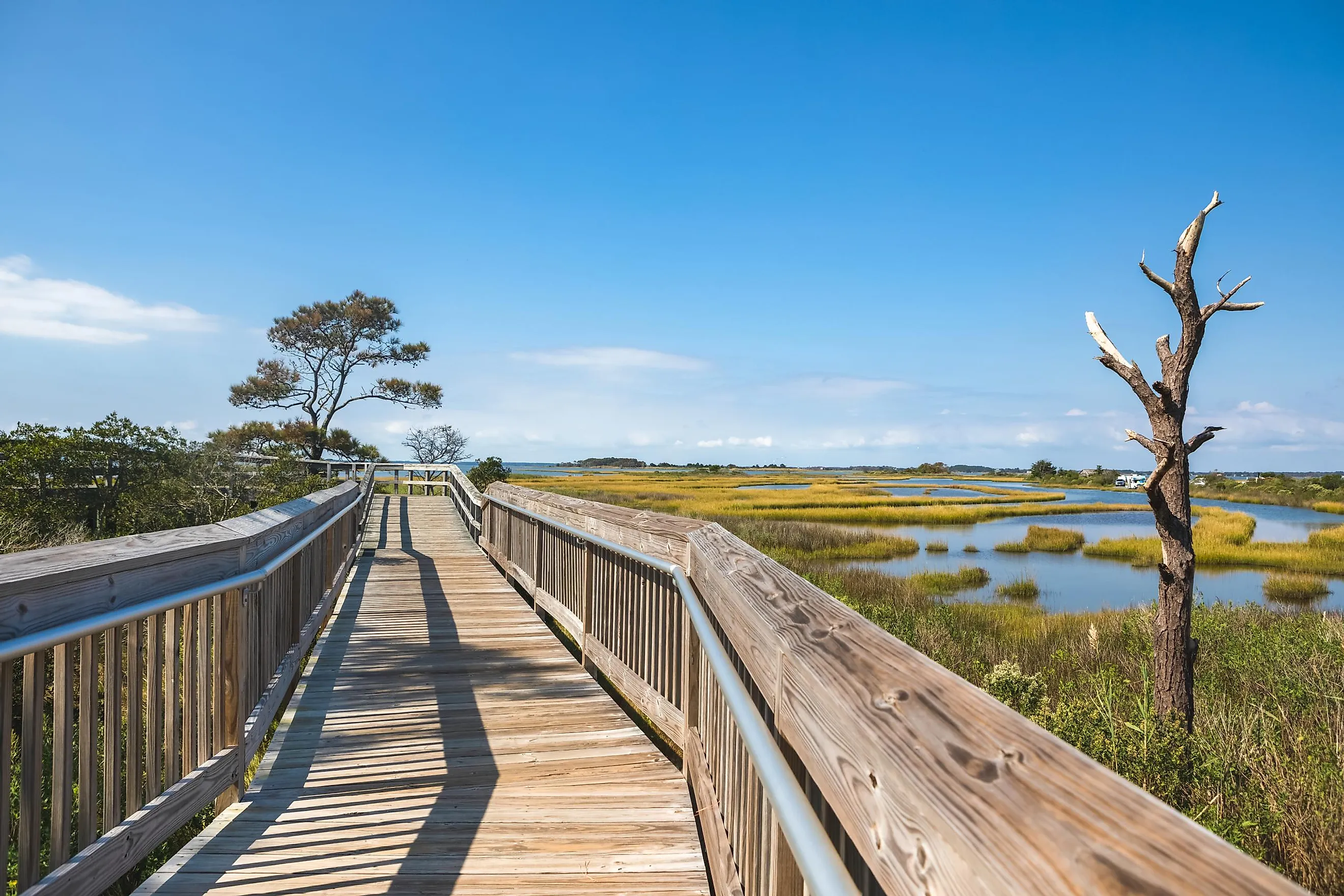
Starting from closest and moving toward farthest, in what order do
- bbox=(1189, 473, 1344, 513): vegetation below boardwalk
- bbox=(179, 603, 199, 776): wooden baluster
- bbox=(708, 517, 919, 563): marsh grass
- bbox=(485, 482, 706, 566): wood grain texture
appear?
bbox=(179, 603, 199, 776): wooden baluster
bbox=(485, 482, 706, 566): wood grain texture
bbox=(708, 517, 919, 563): marsh grass
bbox=(1189, 473, 1344, 513): vegetation below boardwalk

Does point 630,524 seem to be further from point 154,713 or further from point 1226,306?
point 1226,306

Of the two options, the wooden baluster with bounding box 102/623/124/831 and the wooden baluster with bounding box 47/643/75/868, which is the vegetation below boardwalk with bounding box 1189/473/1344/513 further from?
the wooden baluster with bounding box 47/643/75/868

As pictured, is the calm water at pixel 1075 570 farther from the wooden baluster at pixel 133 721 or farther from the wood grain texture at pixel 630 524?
the wooden baluster at pixel 133 721

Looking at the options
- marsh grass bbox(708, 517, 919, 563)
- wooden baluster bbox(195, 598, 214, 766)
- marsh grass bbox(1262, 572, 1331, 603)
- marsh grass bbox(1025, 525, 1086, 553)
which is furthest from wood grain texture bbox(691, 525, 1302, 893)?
marsh grass bbox(1025, 525, 1086, 553)

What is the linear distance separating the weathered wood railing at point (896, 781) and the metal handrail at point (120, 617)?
199cm

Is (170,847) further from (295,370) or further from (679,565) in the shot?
(295,370)

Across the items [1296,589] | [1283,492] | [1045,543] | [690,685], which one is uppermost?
[690,685]

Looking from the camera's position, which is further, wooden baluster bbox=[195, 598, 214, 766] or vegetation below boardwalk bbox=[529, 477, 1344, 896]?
vegetation below boardwalk bbox=[529, 477, 1344, 896]

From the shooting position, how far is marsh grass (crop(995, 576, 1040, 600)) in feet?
58.3

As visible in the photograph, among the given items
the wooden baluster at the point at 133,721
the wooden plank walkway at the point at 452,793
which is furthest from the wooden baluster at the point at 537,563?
the wooden baluster at the point at 133,721

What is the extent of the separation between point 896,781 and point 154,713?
3.02m

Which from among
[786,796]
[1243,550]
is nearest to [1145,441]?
[786,796]

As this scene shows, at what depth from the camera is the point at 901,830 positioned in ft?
3.16

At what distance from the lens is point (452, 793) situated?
355 centimetres
